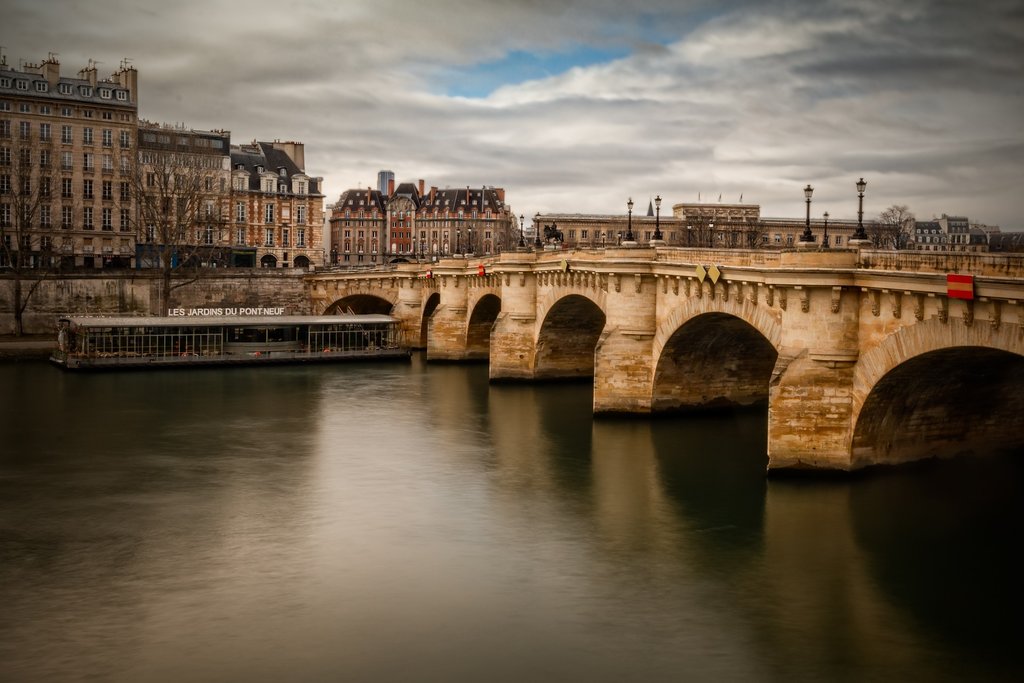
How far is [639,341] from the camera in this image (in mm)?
44188

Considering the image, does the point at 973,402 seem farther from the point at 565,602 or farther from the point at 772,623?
the point at 565,602

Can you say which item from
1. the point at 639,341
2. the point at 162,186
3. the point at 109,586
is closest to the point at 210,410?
the point at 639,341

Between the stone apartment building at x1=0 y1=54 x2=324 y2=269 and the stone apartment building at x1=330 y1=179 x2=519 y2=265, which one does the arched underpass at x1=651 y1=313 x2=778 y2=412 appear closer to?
the stone apartment building at x1=0 y1=54 x2=324 y2=269

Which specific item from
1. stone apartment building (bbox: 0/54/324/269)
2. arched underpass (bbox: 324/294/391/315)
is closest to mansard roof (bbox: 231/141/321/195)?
stone apartment building (bbox: 0/54/324/269)

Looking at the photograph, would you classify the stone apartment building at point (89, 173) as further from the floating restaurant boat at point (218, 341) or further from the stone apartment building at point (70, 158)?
the floating restaurant boat at point (218, 341)

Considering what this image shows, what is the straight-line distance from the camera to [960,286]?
24.8m

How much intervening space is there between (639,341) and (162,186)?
185ft

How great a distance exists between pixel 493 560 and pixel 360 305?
218 feet

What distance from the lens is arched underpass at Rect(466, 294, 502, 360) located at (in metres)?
71.4

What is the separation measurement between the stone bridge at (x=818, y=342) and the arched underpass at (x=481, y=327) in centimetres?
1431

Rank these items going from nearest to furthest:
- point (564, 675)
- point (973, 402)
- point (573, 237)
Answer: point (564, 675), point (973, 402), point (573, 237)

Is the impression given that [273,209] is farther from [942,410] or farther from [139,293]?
[942,410]

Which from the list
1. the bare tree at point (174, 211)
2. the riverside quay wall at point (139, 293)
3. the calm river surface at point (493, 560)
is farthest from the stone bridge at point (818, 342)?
the riverside quay wall at point (139, 293)

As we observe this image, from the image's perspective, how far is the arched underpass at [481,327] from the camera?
Answer: 234 feet
